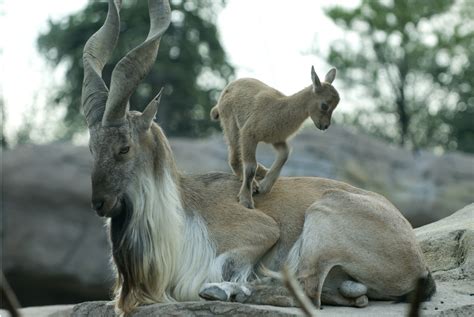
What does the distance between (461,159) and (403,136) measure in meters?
17.8

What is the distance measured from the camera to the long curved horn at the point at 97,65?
23.4 ft

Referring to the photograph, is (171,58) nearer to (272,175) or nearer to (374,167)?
(374,167)

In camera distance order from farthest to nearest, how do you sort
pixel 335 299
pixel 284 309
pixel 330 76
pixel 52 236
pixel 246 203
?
pixel 52 236, pixel 330 76, pixel 246 203, pixel 335 299, pixel 284 309

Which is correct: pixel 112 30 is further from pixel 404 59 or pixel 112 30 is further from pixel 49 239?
pixel 404 59

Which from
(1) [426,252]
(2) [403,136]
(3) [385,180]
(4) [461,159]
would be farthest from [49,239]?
(2) [403,136]

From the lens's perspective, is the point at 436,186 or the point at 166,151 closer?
the point at 166,151

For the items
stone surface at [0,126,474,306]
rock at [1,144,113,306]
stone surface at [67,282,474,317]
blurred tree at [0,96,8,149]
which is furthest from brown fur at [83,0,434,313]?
blurred tree at [0,96,8,149]

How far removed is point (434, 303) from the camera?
6.99 m

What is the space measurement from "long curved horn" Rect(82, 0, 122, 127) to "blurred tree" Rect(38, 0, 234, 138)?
2061 cm

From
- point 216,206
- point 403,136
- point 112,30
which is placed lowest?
point 403,136

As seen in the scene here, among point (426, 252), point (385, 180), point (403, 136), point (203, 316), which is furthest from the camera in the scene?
point (403, 136)

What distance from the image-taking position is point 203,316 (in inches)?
258

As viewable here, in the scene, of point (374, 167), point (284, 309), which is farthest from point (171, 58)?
point (284, 309)

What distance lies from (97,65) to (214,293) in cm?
221
